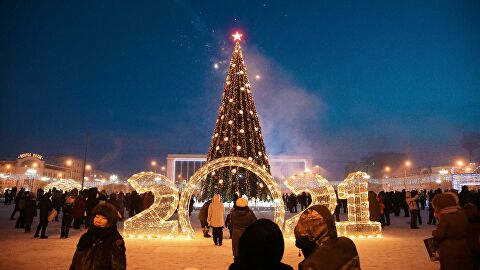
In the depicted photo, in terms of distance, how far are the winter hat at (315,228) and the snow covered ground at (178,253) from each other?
5162 mm

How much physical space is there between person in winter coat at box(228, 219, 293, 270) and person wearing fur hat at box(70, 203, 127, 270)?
194 centimetres

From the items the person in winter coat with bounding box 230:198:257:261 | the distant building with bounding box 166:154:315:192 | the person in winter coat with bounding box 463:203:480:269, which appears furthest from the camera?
the distant building with bounding box 166:154:315:192

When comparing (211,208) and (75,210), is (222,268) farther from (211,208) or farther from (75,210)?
(75,210)

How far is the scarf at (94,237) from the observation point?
348 cm

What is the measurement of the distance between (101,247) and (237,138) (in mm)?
19262

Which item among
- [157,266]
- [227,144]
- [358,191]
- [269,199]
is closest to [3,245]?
[157,266]

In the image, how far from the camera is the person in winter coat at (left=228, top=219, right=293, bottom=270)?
78.5 inches

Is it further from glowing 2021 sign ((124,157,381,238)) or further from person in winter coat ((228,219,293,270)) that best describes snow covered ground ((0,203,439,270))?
person in winter coat ((228,219,293,270))

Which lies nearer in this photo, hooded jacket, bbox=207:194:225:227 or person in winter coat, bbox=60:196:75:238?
hooded jacket, bbox=207:194:225:227

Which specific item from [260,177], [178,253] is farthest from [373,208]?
[178,253]

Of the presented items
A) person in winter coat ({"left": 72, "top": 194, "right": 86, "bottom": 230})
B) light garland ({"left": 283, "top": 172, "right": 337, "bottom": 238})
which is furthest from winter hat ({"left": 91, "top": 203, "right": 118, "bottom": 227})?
person in winter coat ({"left": 72, "top": 194, "right": 86, "bottom": 230})

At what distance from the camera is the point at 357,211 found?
1267 cm

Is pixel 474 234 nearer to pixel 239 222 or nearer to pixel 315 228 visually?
pixel 315 228

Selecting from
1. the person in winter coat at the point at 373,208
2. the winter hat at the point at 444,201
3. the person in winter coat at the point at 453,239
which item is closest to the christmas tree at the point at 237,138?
the person in winter coat at the point at 373,208
